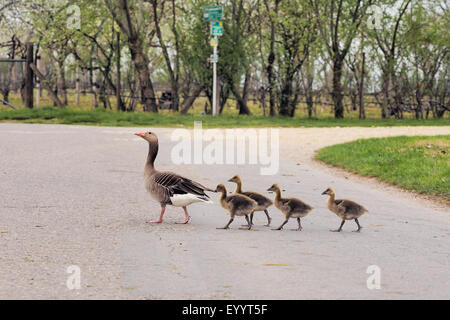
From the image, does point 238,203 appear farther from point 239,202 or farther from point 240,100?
point 240,100

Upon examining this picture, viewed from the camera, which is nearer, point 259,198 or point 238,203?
point 238,203

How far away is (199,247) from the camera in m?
6.76

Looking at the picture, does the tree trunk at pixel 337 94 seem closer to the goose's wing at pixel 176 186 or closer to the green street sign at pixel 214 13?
the green street sign at pixel 214 13

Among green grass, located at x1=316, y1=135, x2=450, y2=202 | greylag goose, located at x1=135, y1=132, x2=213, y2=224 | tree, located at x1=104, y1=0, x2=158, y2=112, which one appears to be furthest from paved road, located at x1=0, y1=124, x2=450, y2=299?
tree, located at x1=104, y1=0, x2=158, y2=112

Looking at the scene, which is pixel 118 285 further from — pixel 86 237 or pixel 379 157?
pixel 379 157

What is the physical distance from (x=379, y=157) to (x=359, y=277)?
10119 mm

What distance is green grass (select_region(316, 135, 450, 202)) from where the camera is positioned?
12.3m

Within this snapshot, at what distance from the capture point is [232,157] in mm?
16438

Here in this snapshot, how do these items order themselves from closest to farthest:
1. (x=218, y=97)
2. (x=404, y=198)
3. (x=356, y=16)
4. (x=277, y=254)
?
(x=277, y=254) < (x=404, y=198) < (x=356, y=16) < (x=218, y=97)

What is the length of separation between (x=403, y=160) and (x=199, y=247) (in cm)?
906

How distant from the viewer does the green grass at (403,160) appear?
1229 centimetres

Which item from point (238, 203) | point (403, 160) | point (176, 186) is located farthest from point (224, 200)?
point (403, 160)

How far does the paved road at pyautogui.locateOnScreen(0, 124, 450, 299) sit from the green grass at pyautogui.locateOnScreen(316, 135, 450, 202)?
88 cm
